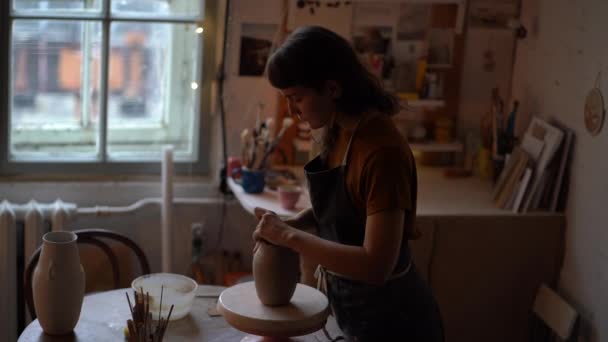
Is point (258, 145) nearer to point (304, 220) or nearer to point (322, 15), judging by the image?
point (322, 15)

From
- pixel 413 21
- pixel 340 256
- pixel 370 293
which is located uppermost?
pixel 413 21

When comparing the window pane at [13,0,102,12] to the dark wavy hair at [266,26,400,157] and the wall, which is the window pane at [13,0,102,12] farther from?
the wall

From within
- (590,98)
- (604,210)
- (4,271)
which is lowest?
(4,271)

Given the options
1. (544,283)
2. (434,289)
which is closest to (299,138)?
(434,289)

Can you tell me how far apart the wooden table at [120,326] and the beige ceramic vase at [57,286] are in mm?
47

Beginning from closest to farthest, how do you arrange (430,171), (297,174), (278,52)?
(278,52), (297,174), (430,171)

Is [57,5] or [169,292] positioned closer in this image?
[169,292]

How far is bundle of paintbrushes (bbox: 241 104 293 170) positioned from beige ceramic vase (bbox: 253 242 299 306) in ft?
3.65

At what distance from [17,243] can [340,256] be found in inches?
72.1

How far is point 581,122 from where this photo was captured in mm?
2938

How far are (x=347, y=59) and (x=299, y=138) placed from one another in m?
1.60

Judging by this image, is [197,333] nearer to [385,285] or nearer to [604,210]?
[385,285]

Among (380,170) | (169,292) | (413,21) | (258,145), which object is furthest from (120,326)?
(413,21)

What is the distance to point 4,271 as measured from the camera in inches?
118
